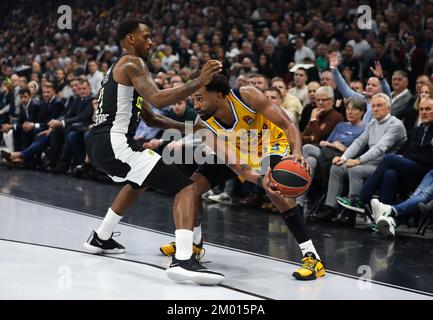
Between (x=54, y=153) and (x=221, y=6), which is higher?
(x=221, y=6)

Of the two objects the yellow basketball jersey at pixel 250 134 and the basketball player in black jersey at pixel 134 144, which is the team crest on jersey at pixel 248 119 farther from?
the basketball player in black jersey at pixel 134 144

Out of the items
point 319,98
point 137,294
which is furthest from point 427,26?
point 137,294

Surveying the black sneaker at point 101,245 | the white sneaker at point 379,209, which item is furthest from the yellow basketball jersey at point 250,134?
the white sneaker at point 379,209

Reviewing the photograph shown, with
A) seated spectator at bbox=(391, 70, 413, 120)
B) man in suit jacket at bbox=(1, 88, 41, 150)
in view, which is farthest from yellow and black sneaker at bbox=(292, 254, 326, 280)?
man in suit jacket at bbox=(1, 88, 41, 150)

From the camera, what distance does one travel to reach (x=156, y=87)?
3973 mm

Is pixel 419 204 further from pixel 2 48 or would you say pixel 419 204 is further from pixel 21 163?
pixel 2 48

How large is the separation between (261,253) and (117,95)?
1.52 metres

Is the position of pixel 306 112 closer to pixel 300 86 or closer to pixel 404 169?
pixel 300 86

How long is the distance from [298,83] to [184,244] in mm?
4925

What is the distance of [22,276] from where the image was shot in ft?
12.9

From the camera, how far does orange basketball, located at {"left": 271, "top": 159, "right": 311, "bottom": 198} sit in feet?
13.1

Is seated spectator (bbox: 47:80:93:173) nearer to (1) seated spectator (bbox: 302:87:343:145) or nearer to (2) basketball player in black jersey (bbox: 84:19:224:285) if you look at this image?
(1) seated spectator (bbox: 302:87:343:145)

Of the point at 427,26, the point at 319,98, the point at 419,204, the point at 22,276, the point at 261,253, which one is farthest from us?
the point at 427,26

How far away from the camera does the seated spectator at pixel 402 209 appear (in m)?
5.44
